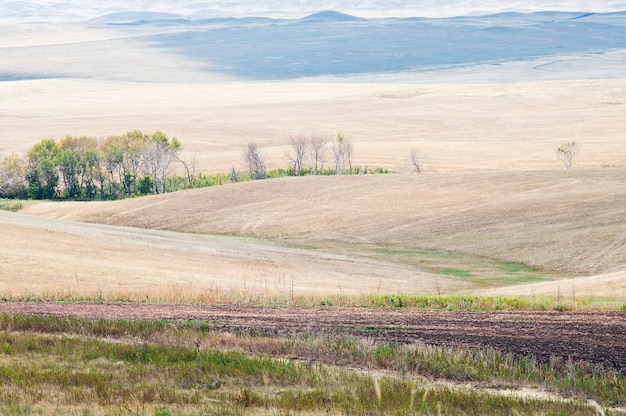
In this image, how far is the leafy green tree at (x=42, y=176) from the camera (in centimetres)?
9994

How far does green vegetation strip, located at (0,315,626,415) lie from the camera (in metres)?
11.1

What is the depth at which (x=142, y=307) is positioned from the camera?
24.2m

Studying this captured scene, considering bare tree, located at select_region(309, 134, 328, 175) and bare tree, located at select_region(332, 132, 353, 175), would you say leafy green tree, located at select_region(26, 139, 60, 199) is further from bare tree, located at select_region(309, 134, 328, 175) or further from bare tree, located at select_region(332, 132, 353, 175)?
bare tree, located at select_region(332, 132, 353, 175)

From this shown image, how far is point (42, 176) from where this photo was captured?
10038 cm

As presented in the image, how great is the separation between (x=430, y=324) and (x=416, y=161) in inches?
3588

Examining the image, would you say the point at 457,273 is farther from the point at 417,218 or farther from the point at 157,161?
the point at 157,161

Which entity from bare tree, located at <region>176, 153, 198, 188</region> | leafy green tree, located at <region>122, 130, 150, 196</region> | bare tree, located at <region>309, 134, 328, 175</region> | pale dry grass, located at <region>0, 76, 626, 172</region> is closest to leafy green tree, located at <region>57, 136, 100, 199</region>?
leafy green tree, located at <region>122, 130, 150, 196</region>

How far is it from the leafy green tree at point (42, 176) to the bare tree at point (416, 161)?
4128cm

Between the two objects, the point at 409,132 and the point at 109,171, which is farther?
the point at 409,132

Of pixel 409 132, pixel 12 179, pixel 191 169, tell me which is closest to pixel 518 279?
pixel 12 179

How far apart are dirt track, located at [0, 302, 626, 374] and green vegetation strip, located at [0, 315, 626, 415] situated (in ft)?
4.88

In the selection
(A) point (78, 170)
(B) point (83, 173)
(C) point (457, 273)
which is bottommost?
(C) point (457, 273)

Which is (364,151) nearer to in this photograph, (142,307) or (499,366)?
(142,307)

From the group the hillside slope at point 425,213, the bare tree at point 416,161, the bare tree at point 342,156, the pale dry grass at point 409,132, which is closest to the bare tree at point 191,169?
the pale dry grass at point 409,132
